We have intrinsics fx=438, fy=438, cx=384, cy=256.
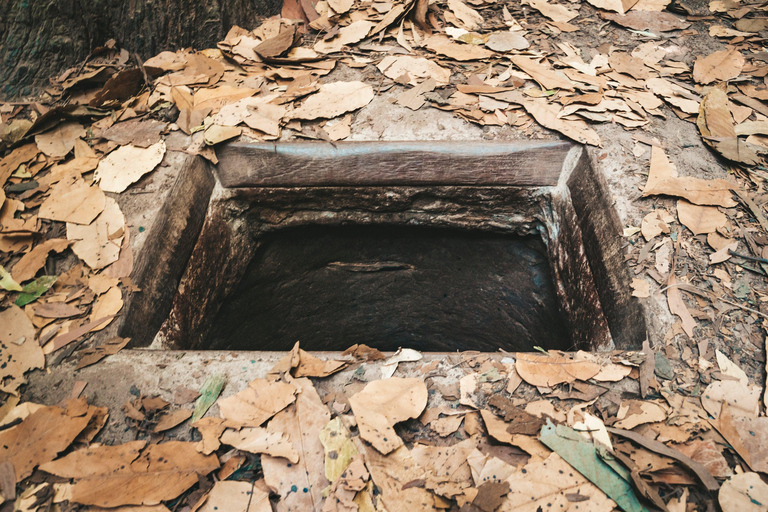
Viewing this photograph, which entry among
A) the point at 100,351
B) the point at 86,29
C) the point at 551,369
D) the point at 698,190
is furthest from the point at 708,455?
the point at 86,29

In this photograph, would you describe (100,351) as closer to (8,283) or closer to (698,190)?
(8,283)

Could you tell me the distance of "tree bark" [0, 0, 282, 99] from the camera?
68.3 inches

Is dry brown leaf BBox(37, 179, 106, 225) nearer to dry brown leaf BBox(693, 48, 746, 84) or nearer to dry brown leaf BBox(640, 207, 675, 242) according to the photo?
dry brown leaf BBox(640, 207, 675, 242)

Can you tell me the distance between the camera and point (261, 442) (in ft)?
3.42

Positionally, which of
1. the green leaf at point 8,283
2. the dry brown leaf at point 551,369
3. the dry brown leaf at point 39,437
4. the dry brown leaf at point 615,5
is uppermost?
the dry brown leaf at point 615,5

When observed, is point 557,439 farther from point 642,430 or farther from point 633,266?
point 633,266

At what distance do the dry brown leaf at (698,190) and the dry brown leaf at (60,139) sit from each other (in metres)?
2.14

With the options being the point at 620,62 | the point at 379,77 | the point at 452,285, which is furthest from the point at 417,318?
the point at 620,62

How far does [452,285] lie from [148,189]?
1.68 m

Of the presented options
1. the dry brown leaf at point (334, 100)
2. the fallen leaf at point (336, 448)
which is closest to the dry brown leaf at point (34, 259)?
the dry brown leaf at point (334, 100)

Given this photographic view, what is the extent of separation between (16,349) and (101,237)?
41cm

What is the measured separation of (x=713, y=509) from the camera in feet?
3.07

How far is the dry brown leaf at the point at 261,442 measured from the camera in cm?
101

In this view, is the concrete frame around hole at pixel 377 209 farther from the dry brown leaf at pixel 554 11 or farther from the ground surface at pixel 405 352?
the dry brown leaf at pixel 554 11
